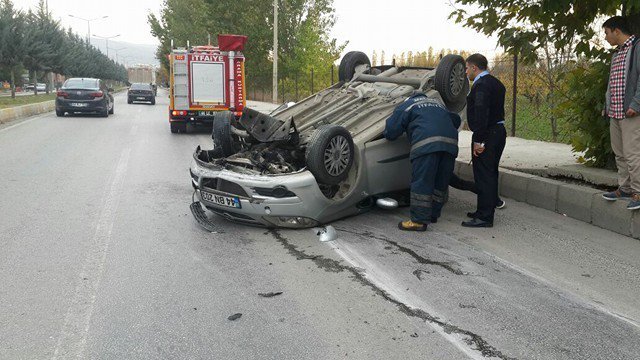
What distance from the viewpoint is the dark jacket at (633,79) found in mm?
5488

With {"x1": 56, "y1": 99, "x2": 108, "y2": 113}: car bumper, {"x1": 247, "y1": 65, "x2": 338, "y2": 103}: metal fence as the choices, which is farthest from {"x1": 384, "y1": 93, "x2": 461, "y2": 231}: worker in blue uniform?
{"x1": 247, "y1": 65, "x2": 338, "y2": 103}: metal fence

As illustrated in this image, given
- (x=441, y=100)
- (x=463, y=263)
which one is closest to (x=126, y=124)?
(x=441, y=100)

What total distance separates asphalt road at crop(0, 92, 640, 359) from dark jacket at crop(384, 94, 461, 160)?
887 mm

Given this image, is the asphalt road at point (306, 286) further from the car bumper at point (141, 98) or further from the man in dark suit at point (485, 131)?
the car bumper at point (141, 98)

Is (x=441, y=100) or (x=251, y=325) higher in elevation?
(x=441, y=100)

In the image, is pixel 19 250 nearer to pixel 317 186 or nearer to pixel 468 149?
pixel 317 186

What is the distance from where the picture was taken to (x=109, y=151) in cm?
1176

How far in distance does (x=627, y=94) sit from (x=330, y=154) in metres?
3.01

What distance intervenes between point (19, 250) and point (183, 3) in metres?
62.0

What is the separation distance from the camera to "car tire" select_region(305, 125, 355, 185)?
563cm

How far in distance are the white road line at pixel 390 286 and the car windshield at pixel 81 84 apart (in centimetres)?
1938

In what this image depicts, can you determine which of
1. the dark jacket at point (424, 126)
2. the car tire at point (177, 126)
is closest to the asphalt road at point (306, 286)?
the dark jacket at point (424, 126)

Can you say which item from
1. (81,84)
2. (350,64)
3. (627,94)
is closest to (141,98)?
(81,84)

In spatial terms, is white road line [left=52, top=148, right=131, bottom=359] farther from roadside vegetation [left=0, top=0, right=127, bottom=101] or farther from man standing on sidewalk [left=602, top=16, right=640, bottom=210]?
roadside vegetation [left=0, top=0, right=127, bottom=101]
